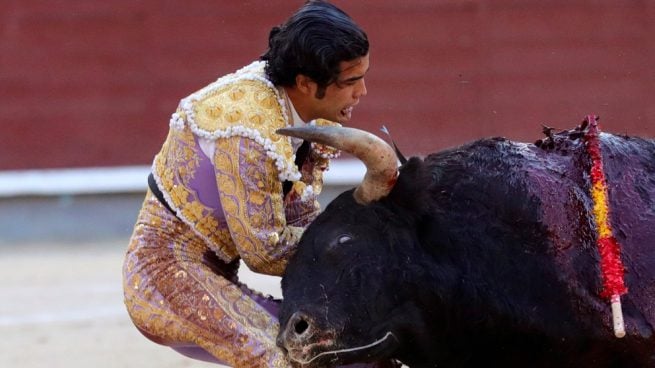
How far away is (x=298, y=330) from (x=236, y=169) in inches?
15.0

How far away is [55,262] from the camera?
714 centimetres

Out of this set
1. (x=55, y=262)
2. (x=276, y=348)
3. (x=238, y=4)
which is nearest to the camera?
(x=276, y=348)

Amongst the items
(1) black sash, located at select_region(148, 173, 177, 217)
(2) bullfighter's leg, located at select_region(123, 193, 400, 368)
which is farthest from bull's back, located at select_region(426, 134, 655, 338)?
(1) black sash, located at select_region(148, 173, 177, 217)

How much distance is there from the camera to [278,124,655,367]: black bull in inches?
108

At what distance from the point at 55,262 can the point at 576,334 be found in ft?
15.8

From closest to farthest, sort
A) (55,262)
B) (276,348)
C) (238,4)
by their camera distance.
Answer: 1. (276,348)
2. (55,262)
3. (238,4)

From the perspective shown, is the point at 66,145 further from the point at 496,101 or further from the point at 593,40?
the point at 593,40

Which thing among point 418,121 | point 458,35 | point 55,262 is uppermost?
point 458,35

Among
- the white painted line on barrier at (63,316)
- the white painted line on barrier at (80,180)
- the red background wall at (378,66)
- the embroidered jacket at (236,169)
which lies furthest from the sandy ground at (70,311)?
the embroidered jacket at (236,169)

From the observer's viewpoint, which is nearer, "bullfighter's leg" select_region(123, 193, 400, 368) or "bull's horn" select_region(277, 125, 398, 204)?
"bull's horn" select_region(277, 125, 398, 204)

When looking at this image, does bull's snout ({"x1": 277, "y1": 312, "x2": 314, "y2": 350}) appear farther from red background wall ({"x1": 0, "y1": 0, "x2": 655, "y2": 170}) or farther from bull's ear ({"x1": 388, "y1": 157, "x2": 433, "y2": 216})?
red background wall ({"x1": 0, "y1": 0, "x2": 655, "y2": 170})

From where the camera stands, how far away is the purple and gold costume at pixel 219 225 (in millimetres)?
2748

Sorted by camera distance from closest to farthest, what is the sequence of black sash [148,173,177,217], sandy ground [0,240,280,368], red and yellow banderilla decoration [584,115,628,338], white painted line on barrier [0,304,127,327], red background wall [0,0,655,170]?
red and yellow banderilla decoration [584,115,628,338], black sash [148,173,177,217], sandy ground [0,240,280,368], white painted line on barrier [0,304,127,327], red background wall [0,0,655,170]

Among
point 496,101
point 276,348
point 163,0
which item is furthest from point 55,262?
point 276,348
